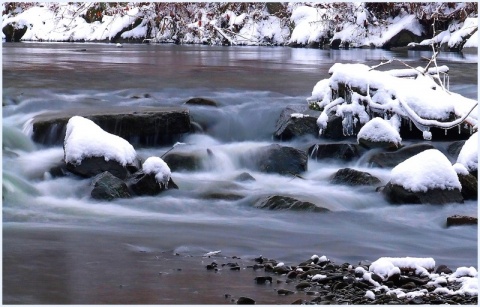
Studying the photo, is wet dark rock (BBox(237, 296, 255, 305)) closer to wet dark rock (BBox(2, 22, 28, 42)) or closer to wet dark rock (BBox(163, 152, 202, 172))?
wet dark rock (BBox(163, 152, 202, 172))

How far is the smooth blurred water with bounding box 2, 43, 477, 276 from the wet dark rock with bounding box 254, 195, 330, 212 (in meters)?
0.06

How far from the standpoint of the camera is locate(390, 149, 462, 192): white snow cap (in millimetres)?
4301

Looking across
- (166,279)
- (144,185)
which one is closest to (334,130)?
(144,185)

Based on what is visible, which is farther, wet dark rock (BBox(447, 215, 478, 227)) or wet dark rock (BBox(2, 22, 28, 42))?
wet dark rock (BBox(2, 22, 28, 42))

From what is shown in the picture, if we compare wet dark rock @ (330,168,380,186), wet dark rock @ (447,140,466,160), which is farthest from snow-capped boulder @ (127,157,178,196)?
wet dark rock @ (447,140,466,160)

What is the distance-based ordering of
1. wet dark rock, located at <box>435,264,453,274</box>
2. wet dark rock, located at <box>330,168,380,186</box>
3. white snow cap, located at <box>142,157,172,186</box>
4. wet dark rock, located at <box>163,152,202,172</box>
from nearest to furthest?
wet dark rock, located at <box>435,264,453,274</box>, white snow cap, located at <box>142,157,172,186</box>, wet dark rock, located at <box>330,168,380,186</box>, wet dark rock, located at <box>163,152,202,172</box>

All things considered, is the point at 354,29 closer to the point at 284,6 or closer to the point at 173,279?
the point at 284,6

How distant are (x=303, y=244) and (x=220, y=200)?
0.97m

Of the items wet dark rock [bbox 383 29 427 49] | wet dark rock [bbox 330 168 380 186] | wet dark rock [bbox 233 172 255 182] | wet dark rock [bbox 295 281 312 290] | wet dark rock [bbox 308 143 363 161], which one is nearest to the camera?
wet dark rock [bbox 295 281 312 290]

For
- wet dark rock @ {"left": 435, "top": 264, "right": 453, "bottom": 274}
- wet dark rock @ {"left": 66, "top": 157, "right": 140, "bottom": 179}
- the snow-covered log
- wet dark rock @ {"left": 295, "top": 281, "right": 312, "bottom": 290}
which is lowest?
wet dark rock @ {"left": 435, "top": 264, "right": 453, "bottom": 274}

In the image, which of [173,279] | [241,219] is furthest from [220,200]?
[173,279]

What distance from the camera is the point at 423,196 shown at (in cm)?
428

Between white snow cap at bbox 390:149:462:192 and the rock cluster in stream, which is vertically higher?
white snow cap at bbox 390:149:462:192

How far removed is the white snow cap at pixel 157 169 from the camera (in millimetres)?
4461
